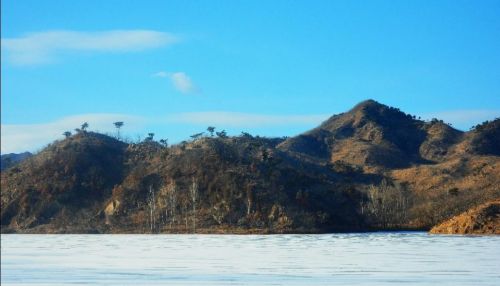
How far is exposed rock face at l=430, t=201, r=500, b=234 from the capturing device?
175 ft

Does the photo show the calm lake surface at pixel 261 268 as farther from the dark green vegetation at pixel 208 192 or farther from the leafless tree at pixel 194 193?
the leafless tree at pixel 194 193

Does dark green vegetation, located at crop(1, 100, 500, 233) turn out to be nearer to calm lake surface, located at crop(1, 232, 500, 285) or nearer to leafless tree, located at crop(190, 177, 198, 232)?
leafless tree, located at crop(190, 177, 198, 232)

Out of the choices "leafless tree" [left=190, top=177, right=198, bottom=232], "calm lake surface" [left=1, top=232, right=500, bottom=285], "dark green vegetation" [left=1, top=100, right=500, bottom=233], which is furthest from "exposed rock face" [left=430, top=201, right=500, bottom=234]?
"leafless tree" [left=190, top=177, right=198, bottom=232]

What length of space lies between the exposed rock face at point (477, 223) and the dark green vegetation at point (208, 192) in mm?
11548

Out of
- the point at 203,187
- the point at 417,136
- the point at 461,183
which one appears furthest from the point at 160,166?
the point at 417,136

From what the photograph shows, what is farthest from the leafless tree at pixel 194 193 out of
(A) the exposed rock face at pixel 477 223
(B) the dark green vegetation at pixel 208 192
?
(A) the exposed rock face at pixel 477 223

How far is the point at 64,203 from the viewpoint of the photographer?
249 feet

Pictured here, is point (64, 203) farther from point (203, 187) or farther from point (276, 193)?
point (276, 193)

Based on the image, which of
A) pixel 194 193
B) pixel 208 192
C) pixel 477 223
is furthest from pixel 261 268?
pixel 208 192

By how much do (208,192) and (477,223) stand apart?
98.0 feet

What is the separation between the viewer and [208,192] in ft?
234

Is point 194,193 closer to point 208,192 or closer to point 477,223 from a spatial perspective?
point 208,192

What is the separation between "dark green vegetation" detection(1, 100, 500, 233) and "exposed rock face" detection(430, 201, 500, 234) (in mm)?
11548

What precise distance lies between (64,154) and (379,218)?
42732 mm
